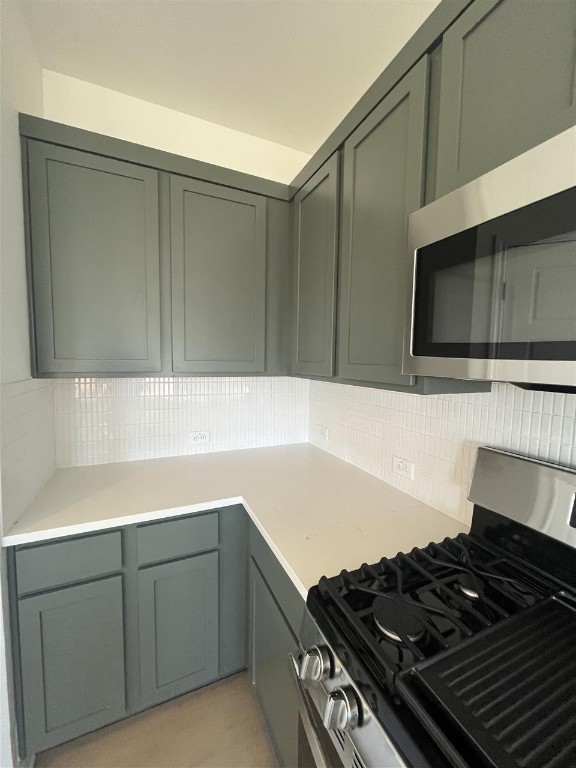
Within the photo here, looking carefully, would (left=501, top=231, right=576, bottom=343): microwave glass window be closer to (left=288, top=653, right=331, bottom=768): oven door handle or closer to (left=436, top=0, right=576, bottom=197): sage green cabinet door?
(left=436, top=0, right=576, bottom=197): sage green cabinet door

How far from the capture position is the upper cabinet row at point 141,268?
1.24 meters

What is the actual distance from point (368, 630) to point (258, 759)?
1106 mm

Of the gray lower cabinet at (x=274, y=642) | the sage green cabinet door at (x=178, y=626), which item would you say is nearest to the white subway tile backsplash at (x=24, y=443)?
the sage green cabinet door at (x=178, y=626)

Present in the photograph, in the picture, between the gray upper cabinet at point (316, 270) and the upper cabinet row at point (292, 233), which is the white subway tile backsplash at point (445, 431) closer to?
the upper cabinet row at point (292, 233)

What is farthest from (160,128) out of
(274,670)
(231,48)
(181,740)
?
(181,740)

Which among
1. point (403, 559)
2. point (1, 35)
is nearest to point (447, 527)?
point (403, 559)

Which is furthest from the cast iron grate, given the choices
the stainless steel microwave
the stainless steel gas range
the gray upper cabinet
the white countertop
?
the gray upper cabinet

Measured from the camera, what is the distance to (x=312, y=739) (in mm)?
802

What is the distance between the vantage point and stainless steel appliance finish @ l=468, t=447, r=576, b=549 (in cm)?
75

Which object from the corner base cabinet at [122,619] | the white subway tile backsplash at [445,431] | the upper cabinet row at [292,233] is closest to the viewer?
the upper cabinet row at [292,233]

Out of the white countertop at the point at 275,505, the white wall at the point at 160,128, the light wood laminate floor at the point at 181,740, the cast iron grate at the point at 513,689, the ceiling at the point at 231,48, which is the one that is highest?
the ceiling at the point at 231,48

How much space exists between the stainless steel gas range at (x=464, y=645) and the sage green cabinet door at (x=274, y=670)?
0.12m

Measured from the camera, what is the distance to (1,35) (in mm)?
1004

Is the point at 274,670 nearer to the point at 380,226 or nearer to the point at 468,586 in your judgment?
the point at 468,586
